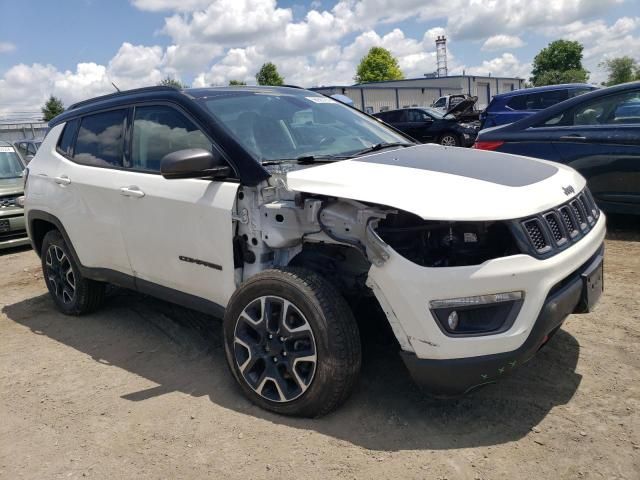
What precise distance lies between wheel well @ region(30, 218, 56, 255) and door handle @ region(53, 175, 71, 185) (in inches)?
22.2

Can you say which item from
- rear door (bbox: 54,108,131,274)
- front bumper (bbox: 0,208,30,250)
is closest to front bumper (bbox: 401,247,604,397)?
rear door (bbox: 54,108,131,274)

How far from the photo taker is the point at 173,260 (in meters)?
3.59

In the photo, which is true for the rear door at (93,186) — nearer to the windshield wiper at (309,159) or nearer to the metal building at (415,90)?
the windshield wiper at (309,159)

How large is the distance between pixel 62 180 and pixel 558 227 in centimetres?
365

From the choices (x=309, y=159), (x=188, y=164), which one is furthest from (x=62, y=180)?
(x=309, y=159)

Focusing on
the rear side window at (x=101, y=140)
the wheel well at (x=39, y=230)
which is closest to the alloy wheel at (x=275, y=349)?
the rear side window at (x=101, y=140)

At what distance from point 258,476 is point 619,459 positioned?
1.61m

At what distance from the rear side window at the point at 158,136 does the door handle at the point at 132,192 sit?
157 mm

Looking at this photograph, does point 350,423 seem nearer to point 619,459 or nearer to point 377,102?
point 619,459

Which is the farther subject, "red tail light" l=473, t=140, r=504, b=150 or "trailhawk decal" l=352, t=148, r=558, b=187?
"red tail light" l=473, t=140, r=504, b=150

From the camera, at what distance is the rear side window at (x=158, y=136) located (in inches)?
139

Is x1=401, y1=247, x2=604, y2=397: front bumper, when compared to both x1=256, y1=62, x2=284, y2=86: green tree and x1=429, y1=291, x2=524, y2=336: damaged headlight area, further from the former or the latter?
x1=256, y1=62, x2=284, y2=86: green tree

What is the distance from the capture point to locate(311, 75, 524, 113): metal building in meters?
48.1

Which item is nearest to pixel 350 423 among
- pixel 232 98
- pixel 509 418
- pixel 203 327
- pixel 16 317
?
pixel 509 418
